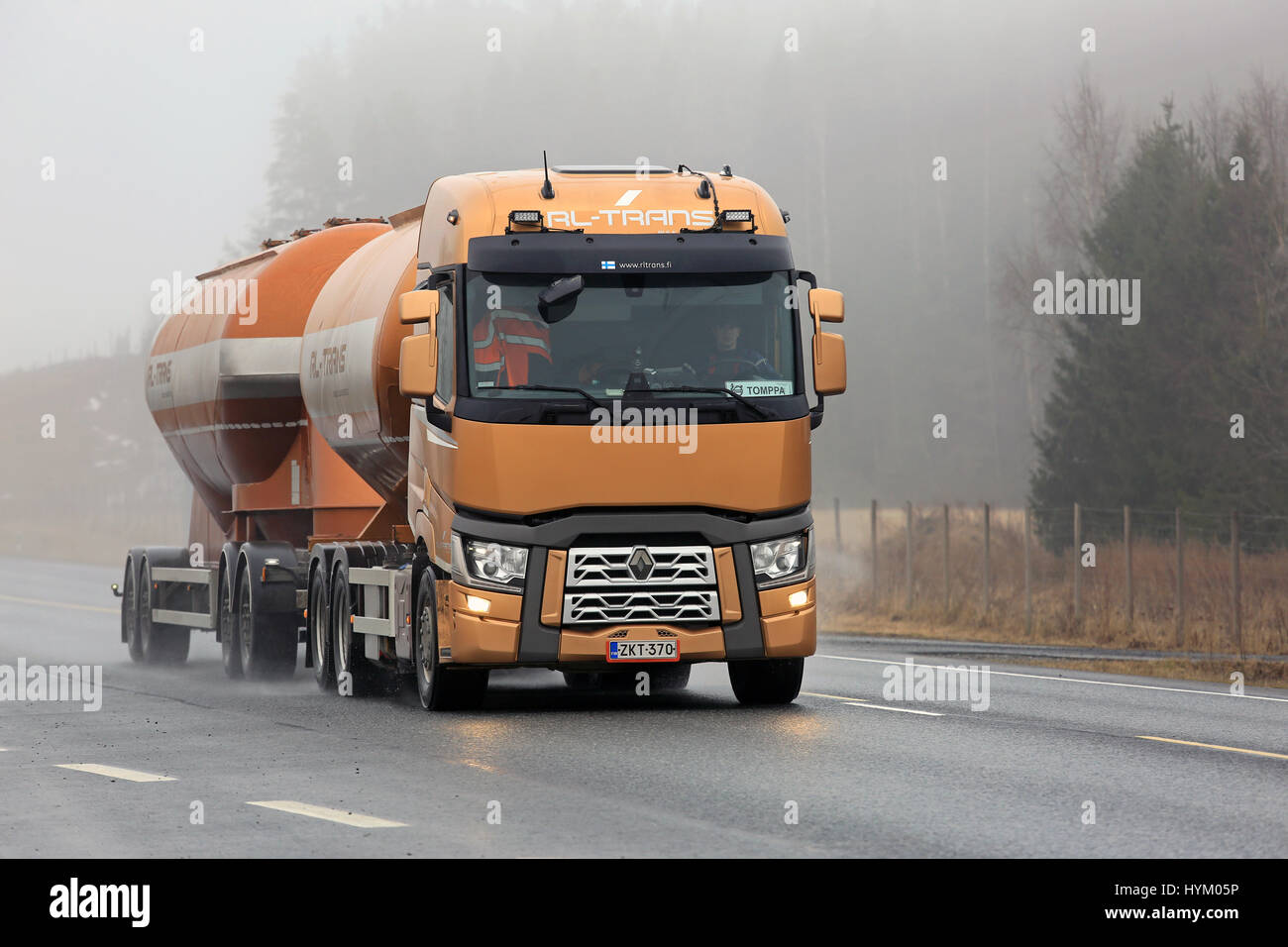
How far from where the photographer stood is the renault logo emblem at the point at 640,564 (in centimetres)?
1341

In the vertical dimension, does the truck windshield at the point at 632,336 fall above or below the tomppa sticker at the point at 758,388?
above

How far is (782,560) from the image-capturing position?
13.7 metres

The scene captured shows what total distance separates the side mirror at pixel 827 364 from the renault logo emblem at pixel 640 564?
183 cm

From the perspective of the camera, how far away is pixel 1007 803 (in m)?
9.70

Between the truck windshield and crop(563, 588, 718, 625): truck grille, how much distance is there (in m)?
1.38

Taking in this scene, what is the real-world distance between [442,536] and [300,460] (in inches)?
244

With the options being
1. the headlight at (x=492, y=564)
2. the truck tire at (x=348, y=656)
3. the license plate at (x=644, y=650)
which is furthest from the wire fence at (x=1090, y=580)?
the headlight at (x=492, y=564)

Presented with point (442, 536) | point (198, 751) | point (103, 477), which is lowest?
point (103, 477)

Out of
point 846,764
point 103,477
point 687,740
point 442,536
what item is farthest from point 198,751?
point 103,477

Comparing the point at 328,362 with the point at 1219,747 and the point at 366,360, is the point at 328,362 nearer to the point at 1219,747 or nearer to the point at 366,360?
the point at 366,360

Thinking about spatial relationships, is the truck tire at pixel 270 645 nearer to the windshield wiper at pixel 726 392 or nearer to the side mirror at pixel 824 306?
the windshield wiper at pixel 726 392
